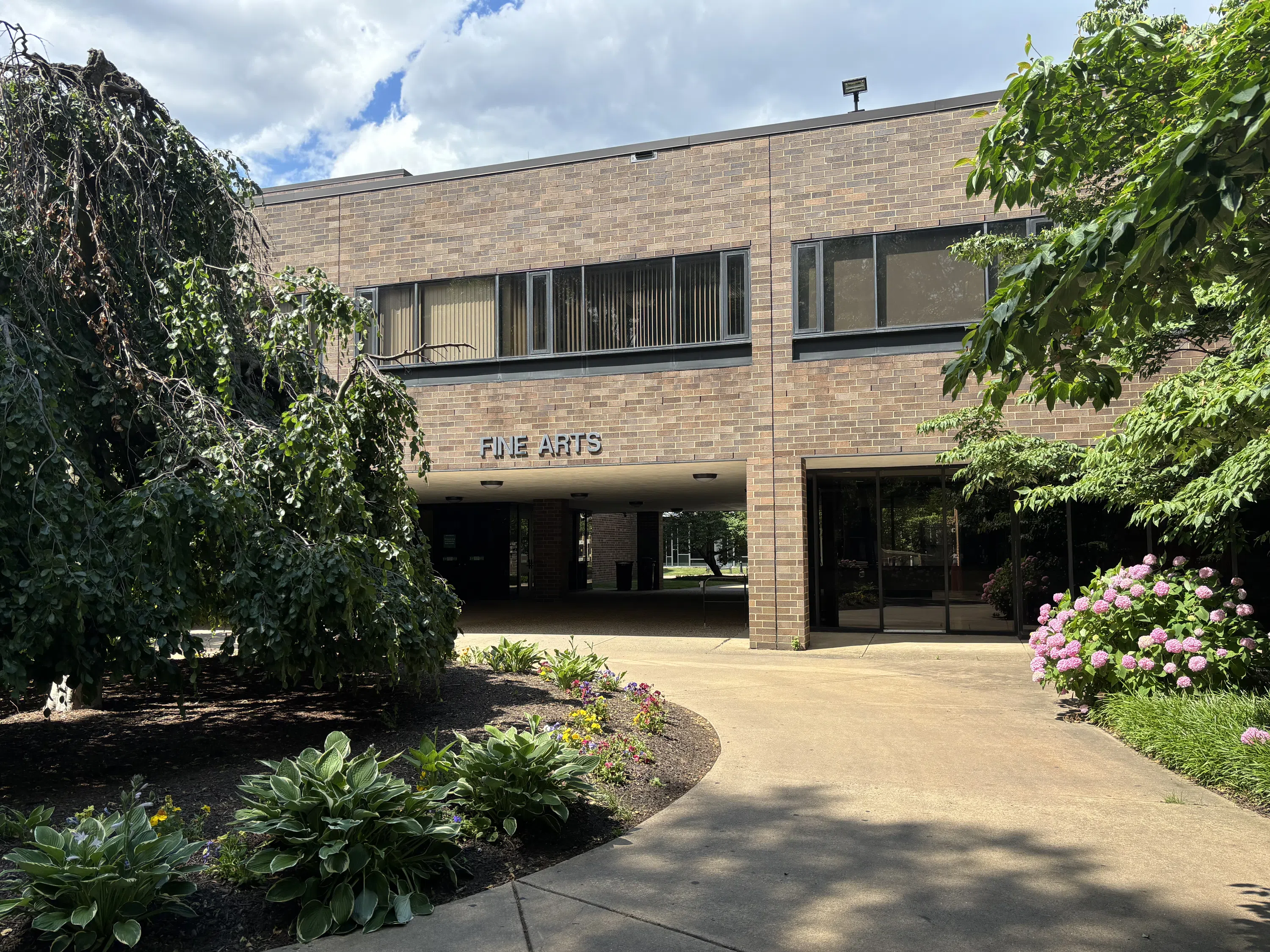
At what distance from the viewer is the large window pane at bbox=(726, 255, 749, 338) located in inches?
558

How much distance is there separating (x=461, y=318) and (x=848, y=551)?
7.57 m

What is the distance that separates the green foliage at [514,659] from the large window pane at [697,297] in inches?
229

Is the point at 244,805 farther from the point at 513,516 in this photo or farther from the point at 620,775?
the point at 513,516

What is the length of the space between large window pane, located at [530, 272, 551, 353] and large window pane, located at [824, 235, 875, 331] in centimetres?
444

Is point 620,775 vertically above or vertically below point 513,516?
below

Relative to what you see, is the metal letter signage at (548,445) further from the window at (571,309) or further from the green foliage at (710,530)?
the green foliage at (710,530)

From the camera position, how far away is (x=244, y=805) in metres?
5.53

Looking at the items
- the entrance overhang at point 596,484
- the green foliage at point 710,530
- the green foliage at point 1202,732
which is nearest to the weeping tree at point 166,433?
the entrance overhang at point 596,484

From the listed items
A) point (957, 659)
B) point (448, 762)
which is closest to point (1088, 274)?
point (448, 762)

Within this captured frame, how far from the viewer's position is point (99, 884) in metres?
3.65

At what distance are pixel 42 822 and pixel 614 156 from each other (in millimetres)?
12499

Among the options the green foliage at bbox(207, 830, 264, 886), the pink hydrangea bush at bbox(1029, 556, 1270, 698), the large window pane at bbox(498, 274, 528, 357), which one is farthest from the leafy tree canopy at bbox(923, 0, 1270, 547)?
the large window pane at bbox(498, 274, 528, 357)

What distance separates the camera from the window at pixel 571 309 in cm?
1433

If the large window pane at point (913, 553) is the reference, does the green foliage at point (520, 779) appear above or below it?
below
